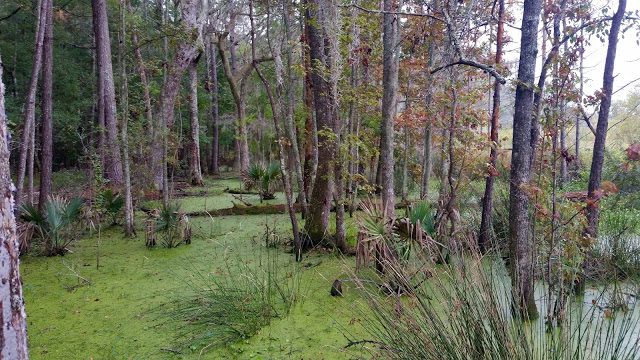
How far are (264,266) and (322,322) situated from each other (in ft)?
4.99

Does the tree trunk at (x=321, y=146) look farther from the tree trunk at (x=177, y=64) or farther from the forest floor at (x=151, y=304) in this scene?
the tree trunk at (x=177, y=64)

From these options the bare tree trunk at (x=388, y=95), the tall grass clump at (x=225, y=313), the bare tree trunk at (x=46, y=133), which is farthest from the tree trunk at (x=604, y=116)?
the bare tree trunk at (x=46, y=133)

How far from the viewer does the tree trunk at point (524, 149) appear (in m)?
2.99

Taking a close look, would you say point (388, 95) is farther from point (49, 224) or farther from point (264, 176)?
point (264, 176)

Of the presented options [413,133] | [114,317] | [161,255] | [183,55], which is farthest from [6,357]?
[413,133]

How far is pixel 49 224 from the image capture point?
549cm

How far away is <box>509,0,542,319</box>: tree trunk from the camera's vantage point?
9.80ft

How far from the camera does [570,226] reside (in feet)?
11.4

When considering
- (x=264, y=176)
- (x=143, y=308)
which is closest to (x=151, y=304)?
(x=143, y=308)

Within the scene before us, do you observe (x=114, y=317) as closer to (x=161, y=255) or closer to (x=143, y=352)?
(x=143, y=352)

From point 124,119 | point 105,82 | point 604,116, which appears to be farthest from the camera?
point 105,82

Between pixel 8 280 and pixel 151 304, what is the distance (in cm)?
220

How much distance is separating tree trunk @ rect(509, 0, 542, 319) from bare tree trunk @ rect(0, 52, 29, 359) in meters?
2.98

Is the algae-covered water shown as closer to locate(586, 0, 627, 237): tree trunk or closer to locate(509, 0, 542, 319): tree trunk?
locate(509, 0, 542, 319): tree trunk
